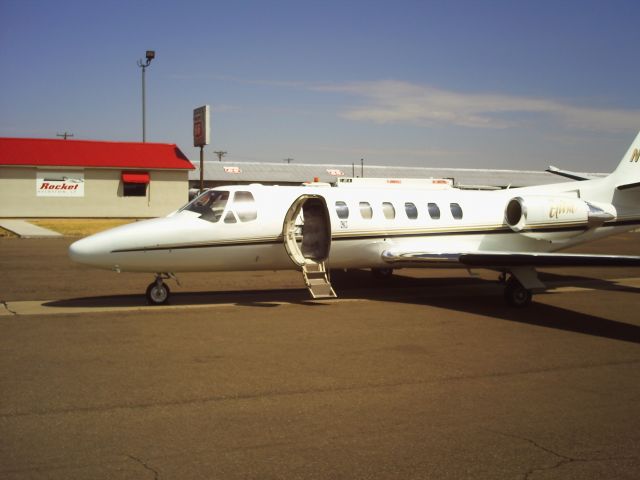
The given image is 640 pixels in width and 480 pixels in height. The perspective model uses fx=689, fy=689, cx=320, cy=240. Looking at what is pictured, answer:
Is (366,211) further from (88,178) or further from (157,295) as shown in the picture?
Answer: (88,178)

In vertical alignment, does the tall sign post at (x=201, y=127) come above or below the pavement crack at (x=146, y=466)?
above

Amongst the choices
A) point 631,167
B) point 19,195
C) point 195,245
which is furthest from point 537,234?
point 19,195

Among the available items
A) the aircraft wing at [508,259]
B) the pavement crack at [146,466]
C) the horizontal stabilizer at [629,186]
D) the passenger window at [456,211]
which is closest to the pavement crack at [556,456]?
the pavement crack at [146,466]

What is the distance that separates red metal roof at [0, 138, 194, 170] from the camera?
45750 millimetres

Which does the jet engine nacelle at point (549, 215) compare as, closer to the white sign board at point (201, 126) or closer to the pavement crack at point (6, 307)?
the pavement crack at point (6, 307)

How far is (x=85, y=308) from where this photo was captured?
41.9 ft

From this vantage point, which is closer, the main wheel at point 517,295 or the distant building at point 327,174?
the main wheel at point 517,295

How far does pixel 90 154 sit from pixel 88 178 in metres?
2.19

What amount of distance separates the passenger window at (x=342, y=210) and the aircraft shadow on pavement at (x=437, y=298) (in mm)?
1781

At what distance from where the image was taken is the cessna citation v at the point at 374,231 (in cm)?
1268

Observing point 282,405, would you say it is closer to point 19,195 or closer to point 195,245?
point 195,245

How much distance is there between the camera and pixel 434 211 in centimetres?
1548

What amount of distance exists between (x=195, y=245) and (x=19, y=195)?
36500 mm

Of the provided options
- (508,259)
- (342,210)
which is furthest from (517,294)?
(342,210)
